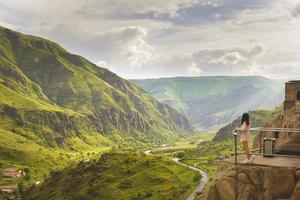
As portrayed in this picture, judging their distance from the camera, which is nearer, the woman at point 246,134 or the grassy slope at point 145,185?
the woman at point 246,134

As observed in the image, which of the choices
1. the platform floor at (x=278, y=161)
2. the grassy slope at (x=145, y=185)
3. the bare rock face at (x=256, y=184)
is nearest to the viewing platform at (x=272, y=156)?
the platform floor at (x=278, y=161)

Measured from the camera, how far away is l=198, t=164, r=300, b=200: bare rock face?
1390 inches

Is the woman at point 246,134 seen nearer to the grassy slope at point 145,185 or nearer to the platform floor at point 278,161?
the platform floor at point 278,161

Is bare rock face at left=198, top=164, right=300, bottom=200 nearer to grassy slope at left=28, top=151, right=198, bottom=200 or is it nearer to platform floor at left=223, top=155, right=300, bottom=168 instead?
platform floor at left=223, top=155, right=300, bottom=168

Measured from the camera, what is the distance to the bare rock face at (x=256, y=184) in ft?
116

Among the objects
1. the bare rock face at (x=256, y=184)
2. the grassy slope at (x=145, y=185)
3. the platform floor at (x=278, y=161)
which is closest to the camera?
the bare rock face at (x=256, y=184)

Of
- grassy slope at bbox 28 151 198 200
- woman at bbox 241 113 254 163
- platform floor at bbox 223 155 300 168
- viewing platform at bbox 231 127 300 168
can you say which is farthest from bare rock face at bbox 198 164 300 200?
grassy slope at bbox 28 151 198 200

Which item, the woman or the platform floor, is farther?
the woman

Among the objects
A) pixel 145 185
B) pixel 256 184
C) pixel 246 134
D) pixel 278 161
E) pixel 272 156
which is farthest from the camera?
pixel 145 185

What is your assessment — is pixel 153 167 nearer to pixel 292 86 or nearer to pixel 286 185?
pixel 292 86

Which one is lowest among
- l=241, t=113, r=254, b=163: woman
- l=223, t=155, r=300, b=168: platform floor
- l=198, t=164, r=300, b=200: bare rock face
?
l=198, t=164, r=300, b=200: bare rock face

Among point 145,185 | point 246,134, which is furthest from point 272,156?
point 145,185

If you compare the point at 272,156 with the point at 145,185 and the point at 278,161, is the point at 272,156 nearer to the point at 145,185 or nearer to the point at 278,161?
the point at 278,161

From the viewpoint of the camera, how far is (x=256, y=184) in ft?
120
